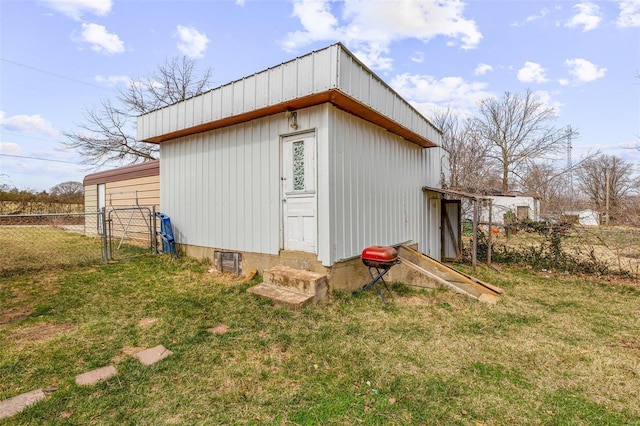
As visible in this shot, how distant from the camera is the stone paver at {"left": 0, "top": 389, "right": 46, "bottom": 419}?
5.81 ft

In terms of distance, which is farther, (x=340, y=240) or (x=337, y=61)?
A: (x=340, y=240)

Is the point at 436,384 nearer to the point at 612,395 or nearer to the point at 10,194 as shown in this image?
the point at 612,395

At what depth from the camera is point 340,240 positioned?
14.0 ft

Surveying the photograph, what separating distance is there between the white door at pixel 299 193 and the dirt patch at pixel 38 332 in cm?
269

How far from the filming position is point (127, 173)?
8.38m

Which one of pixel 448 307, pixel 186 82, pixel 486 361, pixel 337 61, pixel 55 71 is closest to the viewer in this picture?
pixel 486 361

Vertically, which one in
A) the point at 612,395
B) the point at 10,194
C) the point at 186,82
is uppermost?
the point at 186,82

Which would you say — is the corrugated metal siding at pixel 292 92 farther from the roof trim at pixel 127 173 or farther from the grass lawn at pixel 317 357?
the grass lawn at pixel 317 357

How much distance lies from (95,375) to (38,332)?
133 cm

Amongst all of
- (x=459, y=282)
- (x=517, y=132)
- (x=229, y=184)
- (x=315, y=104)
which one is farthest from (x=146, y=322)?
(x=517, y=132)

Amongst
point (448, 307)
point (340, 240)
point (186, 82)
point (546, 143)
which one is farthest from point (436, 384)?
point (546, 143)

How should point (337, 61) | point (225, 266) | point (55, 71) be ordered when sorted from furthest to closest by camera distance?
1. point (55, 71)
2. point (225, 266)
3. point (337, 61)

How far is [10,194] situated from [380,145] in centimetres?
1731

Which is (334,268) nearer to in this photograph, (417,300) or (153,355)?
(417,300)
